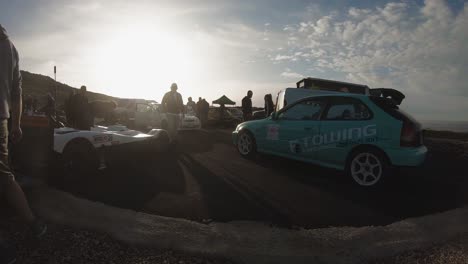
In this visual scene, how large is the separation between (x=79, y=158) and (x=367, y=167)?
4.74 m

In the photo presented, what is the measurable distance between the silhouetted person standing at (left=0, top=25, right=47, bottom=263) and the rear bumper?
14.8 ft

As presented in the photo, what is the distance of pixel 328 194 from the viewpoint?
410cm

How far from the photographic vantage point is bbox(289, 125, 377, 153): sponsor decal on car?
452 cm

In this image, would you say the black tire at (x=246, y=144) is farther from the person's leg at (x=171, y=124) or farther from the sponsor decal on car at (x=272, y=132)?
the person's leg at (x=171, y=124)

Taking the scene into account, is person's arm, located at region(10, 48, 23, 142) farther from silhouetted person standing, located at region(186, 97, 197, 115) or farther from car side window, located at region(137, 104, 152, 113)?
silhouetted person standing, located at region(186, 97, 197, 115)

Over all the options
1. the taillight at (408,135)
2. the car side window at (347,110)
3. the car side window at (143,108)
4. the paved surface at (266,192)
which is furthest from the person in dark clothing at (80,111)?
the taillight at (408,135)

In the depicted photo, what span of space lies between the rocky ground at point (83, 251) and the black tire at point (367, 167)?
3222mm

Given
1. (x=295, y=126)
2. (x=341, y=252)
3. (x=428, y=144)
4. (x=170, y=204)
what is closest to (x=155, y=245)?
(x=170, y=204)

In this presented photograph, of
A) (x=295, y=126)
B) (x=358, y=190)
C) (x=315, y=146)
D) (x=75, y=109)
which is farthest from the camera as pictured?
(x=75, y=109)

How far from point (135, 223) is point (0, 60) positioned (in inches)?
71.7

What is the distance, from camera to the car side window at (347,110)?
469 cm

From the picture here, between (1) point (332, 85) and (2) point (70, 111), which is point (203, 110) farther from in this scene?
(2) point (70, 111)

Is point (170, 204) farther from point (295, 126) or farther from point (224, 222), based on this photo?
point (295, 126)

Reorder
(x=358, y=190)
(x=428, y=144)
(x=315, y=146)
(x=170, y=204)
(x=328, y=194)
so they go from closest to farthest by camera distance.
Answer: (x=170, y=204)
(x=328, y=194)
(x=358, y=190)
(x=315, y=146)
(x=428, y=144)
